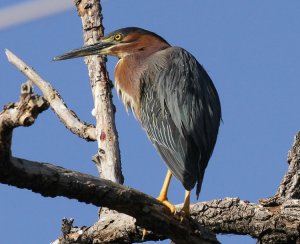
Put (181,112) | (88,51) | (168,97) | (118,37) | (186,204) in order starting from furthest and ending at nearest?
(118,37), (88,51), (168,97), (181,112), (186,204)

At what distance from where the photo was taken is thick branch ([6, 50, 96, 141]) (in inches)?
195

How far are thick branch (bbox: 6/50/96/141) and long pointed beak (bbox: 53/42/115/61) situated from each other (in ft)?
0.70

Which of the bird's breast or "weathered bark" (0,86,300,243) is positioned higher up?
the bird's breast

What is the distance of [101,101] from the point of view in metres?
4.90

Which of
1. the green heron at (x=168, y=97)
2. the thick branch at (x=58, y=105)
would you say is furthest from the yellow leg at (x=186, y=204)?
the thick branch at (x=58, y=105)

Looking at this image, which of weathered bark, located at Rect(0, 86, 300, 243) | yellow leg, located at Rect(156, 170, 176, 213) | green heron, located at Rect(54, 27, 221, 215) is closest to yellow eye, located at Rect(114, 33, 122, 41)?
green heron, located at Rect(54, 27, 221, 215)

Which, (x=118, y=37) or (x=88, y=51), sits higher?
(x=118, y=37)

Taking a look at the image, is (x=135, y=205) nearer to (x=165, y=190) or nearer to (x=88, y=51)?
(x=165, y=190)

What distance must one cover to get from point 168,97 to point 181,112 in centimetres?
17

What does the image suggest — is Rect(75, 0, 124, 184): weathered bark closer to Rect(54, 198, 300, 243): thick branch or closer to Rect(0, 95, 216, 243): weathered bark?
Rect(54, 198, 300, 243): thick branch

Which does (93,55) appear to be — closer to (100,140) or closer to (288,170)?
(100,140)

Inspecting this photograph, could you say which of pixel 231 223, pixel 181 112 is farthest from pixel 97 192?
pixel 181 112

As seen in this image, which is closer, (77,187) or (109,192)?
(77,187)

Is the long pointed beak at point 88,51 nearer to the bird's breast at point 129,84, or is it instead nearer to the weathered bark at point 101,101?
the weathered bark at point 101,101
